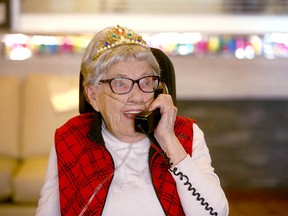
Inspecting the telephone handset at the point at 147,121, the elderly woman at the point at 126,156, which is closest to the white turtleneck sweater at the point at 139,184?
the elderly woman at the point at 126,156

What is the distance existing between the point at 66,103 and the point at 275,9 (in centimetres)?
183

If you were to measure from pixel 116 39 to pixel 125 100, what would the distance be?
186 millimetres

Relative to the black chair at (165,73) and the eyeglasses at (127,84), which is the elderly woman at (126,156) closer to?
the eyeglasses at (127,84)

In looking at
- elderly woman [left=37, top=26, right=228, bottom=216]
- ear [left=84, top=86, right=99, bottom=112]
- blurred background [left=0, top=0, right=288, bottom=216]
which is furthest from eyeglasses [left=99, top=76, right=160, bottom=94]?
blurred background [left=0, top=0, right=288, bottom=216]

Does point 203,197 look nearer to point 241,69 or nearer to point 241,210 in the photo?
point 241,210

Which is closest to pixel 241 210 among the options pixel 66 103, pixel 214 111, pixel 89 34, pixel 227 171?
pixel 227 171

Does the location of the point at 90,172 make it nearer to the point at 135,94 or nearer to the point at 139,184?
the point at 139,184

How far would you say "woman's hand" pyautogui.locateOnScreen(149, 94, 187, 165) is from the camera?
60.9 inches

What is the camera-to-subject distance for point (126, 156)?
1.69m

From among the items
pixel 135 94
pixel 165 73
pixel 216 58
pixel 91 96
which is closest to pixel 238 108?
pixel 216 58

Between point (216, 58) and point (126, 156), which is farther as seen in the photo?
point (216, 58)

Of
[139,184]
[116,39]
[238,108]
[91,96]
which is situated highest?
[116,39]

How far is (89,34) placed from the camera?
407cm

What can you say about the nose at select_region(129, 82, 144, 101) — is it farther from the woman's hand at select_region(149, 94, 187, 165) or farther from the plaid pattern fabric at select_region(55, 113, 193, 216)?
the plaid pattern fabric at select_region(55, 113, 193, 216)
